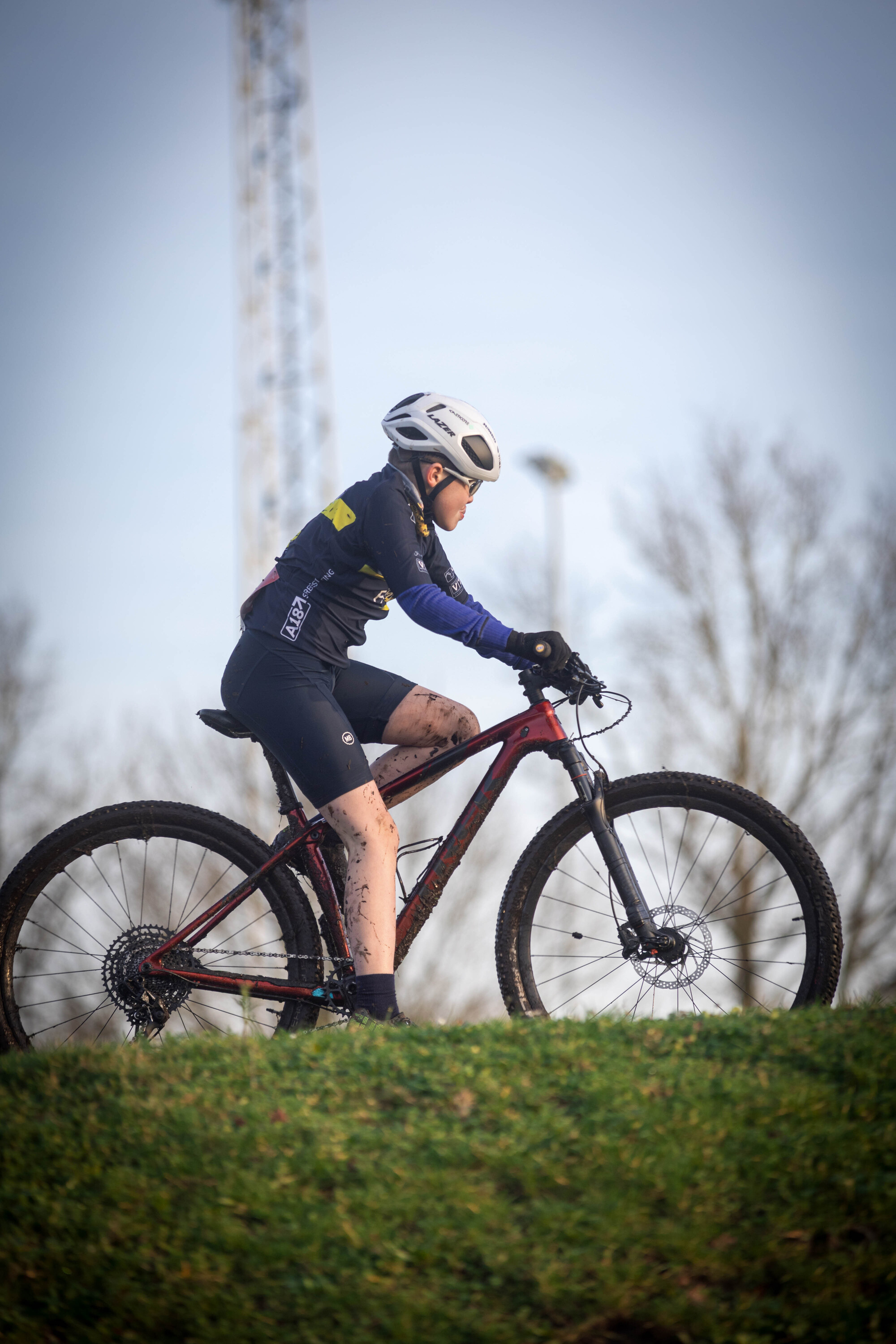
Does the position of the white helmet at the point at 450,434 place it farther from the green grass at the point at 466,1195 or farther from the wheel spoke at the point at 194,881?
the green grass at the point at 466,1195

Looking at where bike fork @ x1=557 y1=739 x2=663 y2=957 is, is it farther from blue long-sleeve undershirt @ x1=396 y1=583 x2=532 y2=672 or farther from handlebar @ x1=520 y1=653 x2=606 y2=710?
blue long-sleeve undershirt @ x1=396 y1=583 x2=532 y2=672

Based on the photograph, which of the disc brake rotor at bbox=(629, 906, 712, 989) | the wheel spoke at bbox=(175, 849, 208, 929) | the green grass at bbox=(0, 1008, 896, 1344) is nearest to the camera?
the green grass at bbox=(0, 1008, 896, 1344)

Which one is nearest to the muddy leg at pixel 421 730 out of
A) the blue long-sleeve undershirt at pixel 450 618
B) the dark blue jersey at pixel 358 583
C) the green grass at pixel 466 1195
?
the dark blue jersey at pixel 358 583

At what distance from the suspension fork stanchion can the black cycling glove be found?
0.36m

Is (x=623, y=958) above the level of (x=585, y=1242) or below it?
above

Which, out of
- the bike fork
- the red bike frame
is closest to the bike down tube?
the red bike frame

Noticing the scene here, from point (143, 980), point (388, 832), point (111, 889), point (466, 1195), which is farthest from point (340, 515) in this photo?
point (466, 1195)

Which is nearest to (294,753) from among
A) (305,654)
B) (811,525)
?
(305,654)

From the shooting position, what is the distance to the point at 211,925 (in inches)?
167

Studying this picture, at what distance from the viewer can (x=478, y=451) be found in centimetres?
438

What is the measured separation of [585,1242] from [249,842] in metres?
2.37

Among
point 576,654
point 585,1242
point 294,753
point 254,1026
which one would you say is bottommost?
point 585,1242

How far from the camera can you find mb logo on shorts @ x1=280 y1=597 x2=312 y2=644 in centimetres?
421

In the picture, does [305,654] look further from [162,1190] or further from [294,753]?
[162,1190]
